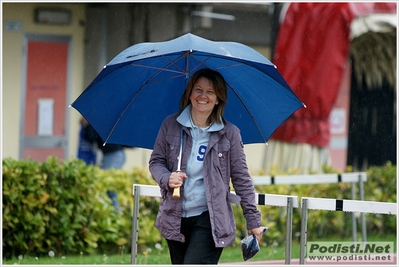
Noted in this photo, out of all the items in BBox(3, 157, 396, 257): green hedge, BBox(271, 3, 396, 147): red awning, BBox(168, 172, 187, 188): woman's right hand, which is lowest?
BBox(3, 157, 396, 257): green hedge

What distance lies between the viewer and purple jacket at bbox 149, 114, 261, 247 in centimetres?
473

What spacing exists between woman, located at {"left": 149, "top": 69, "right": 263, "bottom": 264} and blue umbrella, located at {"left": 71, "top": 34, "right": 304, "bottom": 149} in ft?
1.62

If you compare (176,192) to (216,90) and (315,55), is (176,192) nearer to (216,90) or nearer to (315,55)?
(216,90)

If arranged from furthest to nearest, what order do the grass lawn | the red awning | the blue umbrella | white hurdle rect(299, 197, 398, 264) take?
the red awning → the grass lawn → white hurdle rect(299, 197, 398, 264) → the blue umbrella

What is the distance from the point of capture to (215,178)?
15.5 feet

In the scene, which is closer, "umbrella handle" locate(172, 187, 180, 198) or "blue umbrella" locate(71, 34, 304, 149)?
"umbrella handle" locate(172, 187, 180, 198)

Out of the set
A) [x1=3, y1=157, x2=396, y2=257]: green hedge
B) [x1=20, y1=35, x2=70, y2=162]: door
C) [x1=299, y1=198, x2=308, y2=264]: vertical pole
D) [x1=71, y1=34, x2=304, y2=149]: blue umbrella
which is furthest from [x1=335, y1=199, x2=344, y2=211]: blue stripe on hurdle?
[x1=20, y1=35, x2=70, y2=162]: door

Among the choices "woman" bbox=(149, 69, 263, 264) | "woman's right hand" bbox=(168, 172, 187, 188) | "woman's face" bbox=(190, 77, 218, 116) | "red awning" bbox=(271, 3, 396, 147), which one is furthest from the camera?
"red awning" bbox=(271, 3, 396, 147)

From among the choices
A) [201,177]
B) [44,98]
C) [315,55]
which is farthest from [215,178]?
[44,98]

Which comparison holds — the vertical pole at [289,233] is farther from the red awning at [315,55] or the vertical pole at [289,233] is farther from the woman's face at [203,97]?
the red awning at [315,55]

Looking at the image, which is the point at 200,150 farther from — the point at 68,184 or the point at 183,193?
the point at 68,184

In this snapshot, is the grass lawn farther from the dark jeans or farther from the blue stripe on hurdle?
the dark jeans

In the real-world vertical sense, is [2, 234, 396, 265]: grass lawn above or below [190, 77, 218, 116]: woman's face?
below

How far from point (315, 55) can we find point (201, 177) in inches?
258
